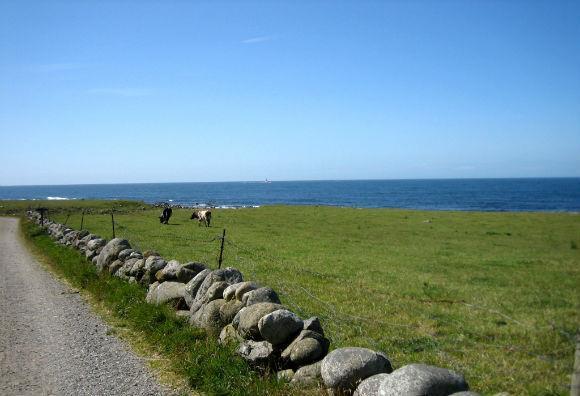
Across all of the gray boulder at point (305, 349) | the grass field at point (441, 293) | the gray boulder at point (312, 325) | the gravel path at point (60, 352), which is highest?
the gray boulder at point (312, 325)

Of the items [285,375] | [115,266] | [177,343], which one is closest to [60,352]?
[177,343]

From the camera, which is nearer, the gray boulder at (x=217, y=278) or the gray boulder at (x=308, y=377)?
the gray boulder at (x=308, y=377)

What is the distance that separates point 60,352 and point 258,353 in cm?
419

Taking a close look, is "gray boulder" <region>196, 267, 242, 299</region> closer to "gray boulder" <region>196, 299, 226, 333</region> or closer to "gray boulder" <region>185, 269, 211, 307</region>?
"gray boulder" <region>185, 269, 211, 307</region>

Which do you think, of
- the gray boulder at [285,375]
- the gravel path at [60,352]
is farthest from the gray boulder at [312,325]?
the gravel path at [60,352]

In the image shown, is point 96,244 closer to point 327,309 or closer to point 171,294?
point 171,294

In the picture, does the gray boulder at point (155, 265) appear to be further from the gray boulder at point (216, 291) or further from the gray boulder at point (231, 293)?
the gray boulder at point (231, 293)

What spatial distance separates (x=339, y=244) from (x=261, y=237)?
20.4 feet

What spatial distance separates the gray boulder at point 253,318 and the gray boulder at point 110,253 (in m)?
9.87

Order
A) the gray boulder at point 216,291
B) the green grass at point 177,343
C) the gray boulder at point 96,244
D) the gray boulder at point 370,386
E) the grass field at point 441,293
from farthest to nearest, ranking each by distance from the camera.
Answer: the gray boulder at point 96,244
the gray boulder at point 216,291
the grass field at point 441,293
the green grass at point 177,343
the gray boulder at point 370,386

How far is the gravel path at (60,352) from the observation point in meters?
7.39

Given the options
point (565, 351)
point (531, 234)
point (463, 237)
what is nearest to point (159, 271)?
point (565, 351)

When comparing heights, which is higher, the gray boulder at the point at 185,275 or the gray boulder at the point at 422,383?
the gray boulder at the point at 422,383

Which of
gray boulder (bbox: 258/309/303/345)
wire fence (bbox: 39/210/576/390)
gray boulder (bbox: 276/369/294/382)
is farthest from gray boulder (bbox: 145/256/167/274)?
gray boulder (bbox: 276/369/294/382)
